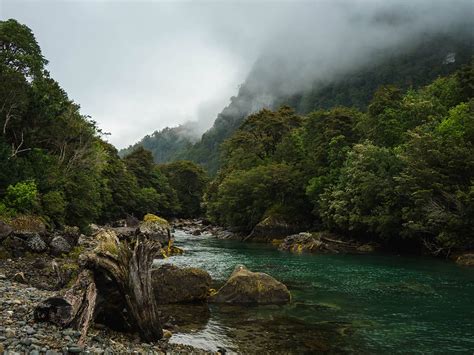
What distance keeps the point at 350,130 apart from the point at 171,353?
56.8m

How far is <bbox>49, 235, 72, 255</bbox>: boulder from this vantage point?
27677 millimetres

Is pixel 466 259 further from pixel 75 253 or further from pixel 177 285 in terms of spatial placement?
pixel 75 253

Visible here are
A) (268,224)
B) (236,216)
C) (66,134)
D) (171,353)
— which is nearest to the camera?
(171,353)

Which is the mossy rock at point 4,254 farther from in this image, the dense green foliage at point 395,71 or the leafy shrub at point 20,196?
the dense green foliage at point 395,71

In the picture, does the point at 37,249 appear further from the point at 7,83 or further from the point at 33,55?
the point at 33,55

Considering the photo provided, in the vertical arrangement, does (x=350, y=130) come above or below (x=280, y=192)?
above

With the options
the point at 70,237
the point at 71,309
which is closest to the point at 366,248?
the point at 70,237

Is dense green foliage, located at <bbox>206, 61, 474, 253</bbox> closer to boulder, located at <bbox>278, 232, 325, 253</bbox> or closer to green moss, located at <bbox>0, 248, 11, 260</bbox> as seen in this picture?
boulder, located at <bbox>278, 232, 325, 253</bbox>

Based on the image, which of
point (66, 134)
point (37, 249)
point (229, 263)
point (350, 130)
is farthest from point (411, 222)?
point (66, 134)

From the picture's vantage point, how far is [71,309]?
10.9 meters

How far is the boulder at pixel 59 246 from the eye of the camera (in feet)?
90.8

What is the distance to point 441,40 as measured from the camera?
133 m

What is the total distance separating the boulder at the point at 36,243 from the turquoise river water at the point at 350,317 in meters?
11.5

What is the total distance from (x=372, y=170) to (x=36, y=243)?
36.2 m
